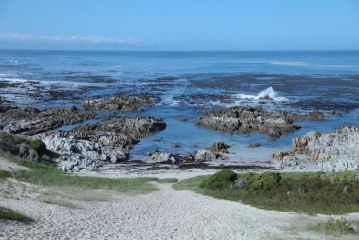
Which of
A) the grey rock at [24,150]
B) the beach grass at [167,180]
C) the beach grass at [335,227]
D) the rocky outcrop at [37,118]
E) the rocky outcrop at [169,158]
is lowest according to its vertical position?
the rocky outcrop at [169,158]

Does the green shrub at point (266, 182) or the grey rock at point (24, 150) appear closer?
the green shrub at point (266, 182)

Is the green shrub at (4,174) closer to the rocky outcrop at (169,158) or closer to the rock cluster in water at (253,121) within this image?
the rocky outcrop at (169,158)

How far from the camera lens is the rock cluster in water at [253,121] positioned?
4688cm

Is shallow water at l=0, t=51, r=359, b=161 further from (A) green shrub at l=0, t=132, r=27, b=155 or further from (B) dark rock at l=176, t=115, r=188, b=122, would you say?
(A) green shrub at l=0, t=132, r=27, b=155

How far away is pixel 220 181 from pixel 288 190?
3.49m

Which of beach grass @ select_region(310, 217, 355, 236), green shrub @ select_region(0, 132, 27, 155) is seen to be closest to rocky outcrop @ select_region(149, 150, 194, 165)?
green shrub @ select_region(0, 132, 27, 155)

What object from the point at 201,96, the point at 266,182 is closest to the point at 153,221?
the point at 266,182

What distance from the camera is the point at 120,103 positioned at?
6028 centimetres

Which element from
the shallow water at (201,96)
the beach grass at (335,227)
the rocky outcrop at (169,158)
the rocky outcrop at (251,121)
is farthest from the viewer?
the rocky outcrop at (251,121)

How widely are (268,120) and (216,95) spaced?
2147cm

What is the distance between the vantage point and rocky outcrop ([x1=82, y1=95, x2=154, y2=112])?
5843 centimetres

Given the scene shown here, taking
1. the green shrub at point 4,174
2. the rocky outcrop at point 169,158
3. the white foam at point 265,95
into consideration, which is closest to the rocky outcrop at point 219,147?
the rocky outcrop at point 169,158

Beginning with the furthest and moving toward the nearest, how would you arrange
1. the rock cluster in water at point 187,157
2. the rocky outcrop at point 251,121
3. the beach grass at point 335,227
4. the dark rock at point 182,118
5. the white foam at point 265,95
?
the white foam at point 265,95 → the dark rock at point 182,118 → the rocky outcrop at point 251,121 → the rock cluster in water at point 187,157 → the beach grass at point 335,227

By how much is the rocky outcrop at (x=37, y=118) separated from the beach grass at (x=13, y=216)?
26.7 m
